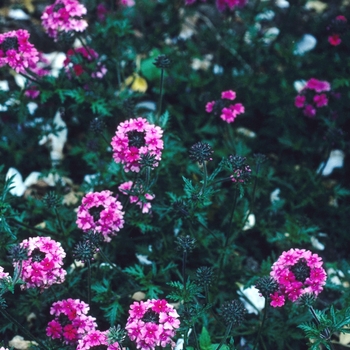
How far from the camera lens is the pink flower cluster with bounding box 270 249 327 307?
9.98 feet

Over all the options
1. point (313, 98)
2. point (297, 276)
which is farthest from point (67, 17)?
point (297, 276)

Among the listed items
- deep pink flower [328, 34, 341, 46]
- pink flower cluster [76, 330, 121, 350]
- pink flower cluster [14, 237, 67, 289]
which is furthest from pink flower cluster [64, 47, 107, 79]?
pink flower cluster [76, 330, 121, 350]

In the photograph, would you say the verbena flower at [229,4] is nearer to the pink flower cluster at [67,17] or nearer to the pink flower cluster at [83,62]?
the pink flower cluster at [83,62]

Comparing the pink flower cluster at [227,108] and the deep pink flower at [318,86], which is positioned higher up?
the pink flower cluster at [227,108]

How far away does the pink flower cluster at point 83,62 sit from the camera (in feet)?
14.3

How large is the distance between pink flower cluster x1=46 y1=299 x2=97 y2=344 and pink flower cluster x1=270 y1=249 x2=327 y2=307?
1.00 metres

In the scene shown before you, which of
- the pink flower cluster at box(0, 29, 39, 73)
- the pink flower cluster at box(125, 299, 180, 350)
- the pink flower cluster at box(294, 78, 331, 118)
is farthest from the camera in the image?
the pink flower cluster at box(294, 78, 331, 118)

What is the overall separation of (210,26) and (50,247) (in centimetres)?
372

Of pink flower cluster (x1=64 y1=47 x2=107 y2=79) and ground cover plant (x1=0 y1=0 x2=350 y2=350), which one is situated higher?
pink flower cluster (x1=64 y1=47 x2=107 y2=79)

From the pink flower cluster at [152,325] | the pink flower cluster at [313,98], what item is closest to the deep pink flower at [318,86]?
the pink flower cluster at [313,98]

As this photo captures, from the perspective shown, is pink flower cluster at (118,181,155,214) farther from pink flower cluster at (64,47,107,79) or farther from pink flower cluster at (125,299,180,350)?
pink flower cluster at (64,47,107,79)

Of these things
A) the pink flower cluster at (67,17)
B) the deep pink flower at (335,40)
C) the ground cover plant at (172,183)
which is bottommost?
the ground cover plant at (172,183)

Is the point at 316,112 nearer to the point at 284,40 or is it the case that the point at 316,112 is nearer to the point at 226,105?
the point at 226,105

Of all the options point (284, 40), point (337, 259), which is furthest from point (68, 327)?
point (284, 40)
